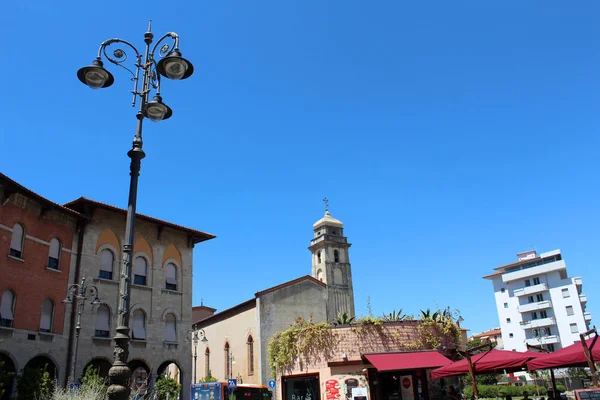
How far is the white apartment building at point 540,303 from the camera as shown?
203ft

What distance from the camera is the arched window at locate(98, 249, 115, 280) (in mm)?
25844

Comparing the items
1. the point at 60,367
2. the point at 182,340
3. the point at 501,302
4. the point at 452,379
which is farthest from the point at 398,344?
the point at 501,302

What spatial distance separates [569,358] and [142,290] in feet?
71.0

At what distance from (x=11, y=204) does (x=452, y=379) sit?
23854 millimetres

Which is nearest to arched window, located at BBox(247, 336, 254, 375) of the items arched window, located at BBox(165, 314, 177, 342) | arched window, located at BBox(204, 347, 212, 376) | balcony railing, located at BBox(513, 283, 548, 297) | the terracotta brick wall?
arched window, located at BBox(204, 347, 212, 376)

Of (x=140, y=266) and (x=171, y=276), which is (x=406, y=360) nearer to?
(x=171, y=276)

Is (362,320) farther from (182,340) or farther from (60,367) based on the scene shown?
(60,367)

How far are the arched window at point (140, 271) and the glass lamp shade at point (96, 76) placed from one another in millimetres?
19436

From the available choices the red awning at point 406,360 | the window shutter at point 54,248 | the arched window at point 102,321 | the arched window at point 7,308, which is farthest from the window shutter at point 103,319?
the red awning at point 406,360

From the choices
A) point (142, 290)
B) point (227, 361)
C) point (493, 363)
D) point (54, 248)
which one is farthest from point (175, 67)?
point (227, 361)

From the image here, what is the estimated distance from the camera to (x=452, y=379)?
87.4 ft

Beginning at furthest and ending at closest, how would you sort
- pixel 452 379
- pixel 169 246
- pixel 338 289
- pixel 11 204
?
1. pixel 338 289
2. pixel 169 246
3. pixel 452 379
4. pixel 11 204

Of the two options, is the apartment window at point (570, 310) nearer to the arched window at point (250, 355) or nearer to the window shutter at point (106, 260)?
the arched window at point (250, 355)

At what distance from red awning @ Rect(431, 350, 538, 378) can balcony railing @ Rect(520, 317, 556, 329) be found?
54657 mm
